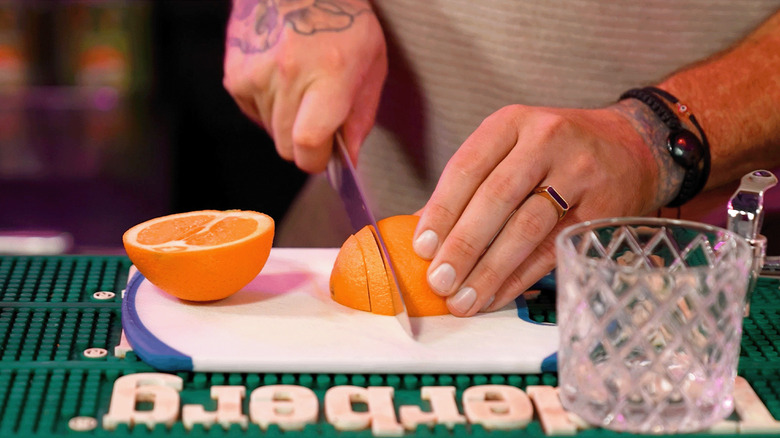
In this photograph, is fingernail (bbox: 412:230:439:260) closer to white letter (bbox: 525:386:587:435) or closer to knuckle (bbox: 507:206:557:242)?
knuckle (bbox: 507:206:557:242)

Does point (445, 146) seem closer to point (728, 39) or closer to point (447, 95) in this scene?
point (447, 95)

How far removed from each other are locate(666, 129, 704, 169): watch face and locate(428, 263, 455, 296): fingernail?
1.47ft

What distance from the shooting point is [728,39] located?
1.66 meters

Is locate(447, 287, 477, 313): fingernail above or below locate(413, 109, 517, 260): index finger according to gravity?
below

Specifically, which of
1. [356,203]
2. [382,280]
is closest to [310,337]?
[382,280]

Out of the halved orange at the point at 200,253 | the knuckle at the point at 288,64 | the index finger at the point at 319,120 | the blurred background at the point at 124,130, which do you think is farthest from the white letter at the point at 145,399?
the blurred background at the point at 124,130

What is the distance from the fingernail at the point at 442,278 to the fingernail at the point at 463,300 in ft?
0.06

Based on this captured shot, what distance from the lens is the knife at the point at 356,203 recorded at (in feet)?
3.64

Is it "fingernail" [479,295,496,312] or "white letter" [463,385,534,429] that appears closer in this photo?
"white letter" [463,385,534,429]

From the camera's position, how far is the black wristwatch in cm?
137

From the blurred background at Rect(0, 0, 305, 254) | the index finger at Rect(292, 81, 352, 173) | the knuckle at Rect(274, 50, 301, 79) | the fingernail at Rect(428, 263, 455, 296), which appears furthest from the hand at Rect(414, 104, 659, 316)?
the blurred background at Rect(0, 0, 305, 254)

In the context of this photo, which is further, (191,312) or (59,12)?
(59,12)

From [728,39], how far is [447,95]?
54 centimetres

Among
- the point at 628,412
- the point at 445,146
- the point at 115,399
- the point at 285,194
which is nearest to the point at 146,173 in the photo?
the point at 285,194
